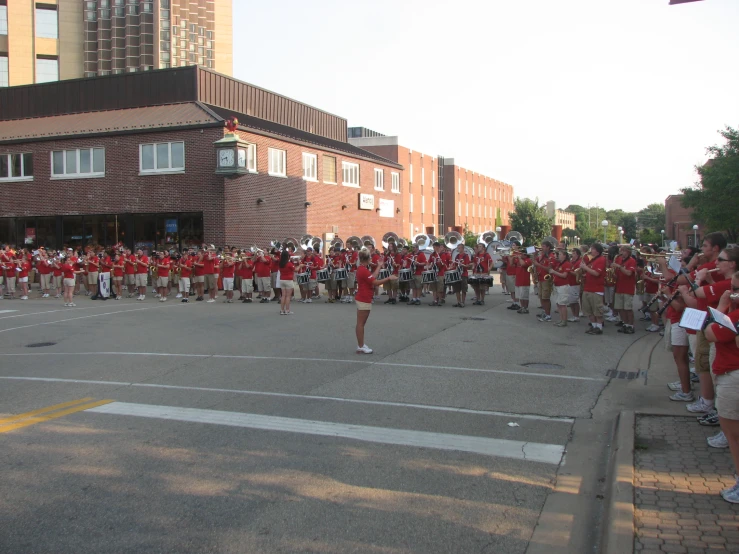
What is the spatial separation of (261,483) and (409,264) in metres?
15.2

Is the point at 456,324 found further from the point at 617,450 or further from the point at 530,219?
the point at 530,219

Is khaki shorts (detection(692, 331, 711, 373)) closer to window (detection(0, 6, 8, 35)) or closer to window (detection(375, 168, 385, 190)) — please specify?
window (detection(375, 168, 385, 190))

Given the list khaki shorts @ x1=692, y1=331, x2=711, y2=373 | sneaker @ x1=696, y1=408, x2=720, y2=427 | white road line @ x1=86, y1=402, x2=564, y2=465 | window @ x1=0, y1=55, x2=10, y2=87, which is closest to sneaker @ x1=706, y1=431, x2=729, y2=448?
sneaker @ x1=696, y1=408, x2=720, y2=427

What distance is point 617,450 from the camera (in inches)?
231

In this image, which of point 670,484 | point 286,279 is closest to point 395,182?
point 286,279

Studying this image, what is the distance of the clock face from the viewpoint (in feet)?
85.2

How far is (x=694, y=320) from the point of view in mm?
5027

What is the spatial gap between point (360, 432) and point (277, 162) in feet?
82.3

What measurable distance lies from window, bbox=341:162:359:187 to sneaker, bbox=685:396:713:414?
3055 cm

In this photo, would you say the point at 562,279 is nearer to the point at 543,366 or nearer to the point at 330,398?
the point at 543,366

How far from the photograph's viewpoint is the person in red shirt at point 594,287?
13578 millimetres

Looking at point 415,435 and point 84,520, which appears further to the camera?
point 415,435

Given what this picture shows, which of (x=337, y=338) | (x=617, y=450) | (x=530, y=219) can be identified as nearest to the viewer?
(x=617, y=450)

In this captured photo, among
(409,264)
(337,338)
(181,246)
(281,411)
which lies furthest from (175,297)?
(281,411)
